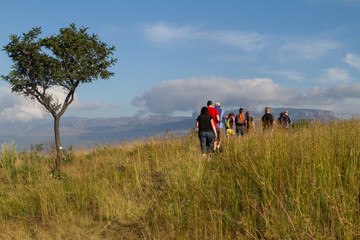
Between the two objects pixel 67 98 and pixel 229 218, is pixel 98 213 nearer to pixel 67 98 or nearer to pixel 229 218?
pixel 229 218

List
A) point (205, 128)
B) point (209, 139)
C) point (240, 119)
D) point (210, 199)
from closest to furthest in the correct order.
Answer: point (210, 199) < point (205, 128) < point (209, 139) < point (240, 119)

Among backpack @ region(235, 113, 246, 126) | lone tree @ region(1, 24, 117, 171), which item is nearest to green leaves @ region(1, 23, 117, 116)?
lone tree @ region(1, 24, 117, 171)

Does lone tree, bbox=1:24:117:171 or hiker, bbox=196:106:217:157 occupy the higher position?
lone tree, bbox=1:24:117:171

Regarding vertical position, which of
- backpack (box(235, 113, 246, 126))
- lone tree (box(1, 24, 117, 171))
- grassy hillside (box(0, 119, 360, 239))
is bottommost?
grassy hillside (box(0, 119, 360, 239))

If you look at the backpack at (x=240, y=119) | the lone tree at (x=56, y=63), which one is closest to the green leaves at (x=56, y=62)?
the lone tree at (x=56, y=63)

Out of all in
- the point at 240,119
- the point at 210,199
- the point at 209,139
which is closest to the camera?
the point at 210,199

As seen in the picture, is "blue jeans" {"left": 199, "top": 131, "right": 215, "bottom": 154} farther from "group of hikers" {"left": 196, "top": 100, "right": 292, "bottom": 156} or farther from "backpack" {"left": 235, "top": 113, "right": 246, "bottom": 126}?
"backpack" {"left": 235, "top": 113, "right": 246, "bottom": 126}

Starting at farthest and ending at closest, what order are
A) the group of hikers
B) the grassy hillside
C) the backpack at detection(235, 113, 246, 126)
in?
the backpack at detection(235, 113, 246, 126), the group of hikers, the grassy hillside

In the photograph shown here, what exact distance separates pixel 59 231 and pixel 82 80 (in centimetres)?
1809

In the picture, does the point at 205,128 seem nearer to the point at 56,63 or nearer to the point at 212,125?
the point at 212,125

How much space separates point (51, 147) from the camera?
9281 mm

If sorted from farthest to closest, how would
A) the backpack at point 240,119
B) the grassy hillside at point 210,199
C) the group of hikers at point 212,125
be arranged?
the backpack at point 240,119 < the group of hikers at point 212,125 < the grassy hillside at point 210,199

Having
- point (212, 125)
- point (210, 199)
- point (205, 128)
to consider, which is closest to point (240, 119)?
point (212, 125)

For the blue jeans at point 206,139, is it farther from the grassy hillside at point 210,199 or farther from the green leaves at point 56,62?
the green leaves at point 56,62
